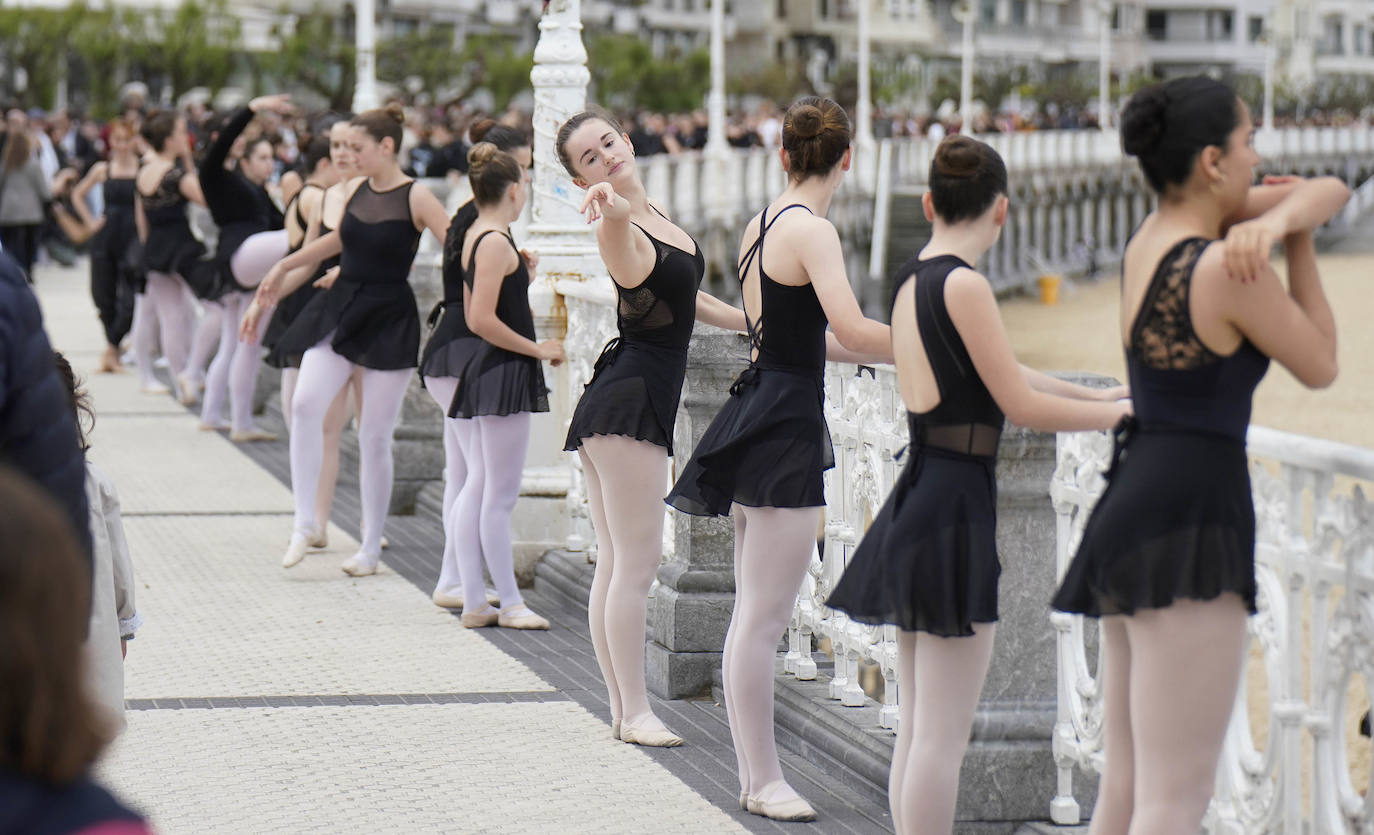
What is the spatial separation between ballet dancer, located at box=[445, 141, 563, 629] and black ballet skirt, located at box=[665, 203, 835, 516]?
2241 millimetres

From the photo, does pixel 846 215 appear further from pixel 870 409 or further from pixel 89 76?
pixel 870 409

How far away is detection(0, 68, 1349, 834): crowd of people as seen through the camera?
3412mm

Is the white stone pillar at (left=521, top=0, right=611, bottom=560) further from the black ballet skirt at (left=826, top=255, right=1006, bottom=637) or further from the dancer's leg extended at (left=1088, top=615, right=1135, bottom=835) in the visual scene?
the dancer's leg extended at (left=1088, top=615, right=1135, bottom=835)

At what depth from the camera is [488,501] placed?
7.48 metres

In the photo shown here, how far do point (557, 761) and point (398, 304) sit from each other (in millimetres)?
3061

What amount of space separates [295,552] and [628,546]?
11.3 feet

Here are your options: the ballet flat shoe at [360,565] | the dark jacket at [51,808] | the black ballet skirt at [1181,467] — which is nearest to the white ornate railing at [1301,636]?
the black ballet skirt at [1181,467]

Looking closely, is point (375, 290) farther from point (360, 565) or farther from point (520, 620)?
point (520, 620)

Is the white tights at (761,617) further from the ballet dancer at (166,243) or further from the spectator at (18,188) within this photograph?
the spectator at (18,188)

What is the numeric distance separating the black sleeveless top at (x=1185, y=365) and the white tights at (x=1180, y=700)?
32 cm

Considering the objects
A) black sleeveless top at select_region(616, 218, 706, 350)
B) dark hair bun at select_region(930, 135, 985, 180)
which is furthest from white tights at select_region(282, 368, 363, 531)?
dark hair bun at select_region(930, 135, 985, 180)

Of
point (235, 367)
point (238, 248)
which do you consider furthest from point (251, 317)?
point (235, 367)

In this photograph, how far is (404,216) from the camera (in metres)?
8.25

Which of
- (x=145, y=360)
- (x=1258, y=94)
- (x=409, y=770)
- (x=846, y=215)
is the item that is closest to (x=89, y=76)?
(x=846, y=215)
